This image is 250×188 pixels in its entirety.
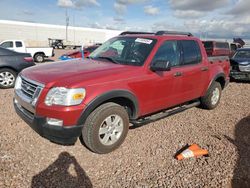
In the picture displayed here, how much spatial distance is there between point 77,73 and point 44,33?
61.9 meters

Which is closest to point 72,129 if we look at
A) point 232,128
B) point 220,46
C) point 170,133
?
point 170,133

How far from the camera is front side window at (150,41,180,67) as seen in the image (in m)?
4.24

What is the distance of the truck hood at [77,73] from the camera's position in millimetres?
3225

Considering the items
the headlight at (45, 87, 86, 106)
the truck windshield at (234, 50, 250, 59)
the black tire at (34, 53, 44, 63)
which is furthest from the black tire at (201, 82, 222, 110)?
the black tire at (34, 53, 44, 63)

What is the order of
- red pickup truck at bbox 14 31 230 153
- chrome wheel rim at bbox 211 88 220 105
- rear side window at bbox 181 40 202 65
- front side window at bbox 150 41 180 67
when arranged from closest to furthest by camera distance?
red pickup truck at bbox 14 31 230 153 < front side window at bbox 150 41 180 67 < rear side window at bbox 181 40 202 65 < chrome wheel rim at bbox 211 88 220 105

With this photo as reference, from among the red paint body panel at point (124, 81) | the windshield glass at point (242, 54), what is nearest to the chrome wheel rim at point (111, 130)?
the red paint body panel at point (124, 81)

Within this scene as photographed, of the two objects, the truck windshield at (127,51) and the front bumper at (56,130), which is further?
the truck windshield at (127,51)

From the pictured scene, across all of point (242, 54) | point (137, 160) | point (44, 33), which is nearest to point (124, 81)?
point (137, 160)

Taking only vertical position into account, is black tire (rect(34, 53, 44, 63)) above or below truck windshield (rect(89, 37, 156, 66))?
below

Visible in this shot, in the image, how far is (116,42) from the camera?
483 cm

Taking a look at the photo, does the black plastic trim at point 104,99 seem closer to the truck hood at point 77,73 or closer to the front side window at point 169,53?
the truck hood at point 77,73

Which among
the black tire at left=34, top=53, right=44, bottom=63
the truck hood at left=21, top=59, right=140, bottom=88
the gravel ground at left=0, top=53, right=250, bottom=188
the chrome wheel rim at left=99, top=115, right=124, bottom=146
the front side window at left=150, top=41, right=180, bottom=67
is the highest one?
the front side window at left=150, top=41, right=180, bottom=67

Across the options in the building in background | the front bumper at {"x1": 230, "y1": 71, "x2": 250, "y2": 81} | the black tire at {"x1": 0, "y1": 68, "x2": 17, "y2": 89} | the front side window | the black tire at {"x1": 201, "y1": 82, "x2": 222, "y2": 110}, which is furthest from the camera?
the building in background

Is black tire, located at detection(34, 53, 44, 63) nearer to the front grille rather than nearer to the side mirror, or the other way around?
the front grille
